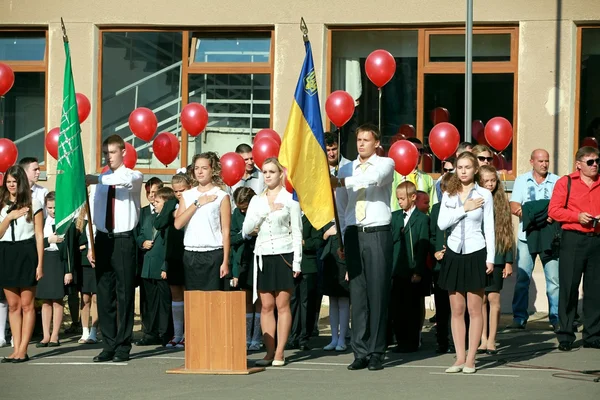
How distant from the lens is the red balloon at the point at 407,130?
57.9 ft

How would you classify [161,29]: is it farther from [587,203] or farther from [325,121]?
[587,203]

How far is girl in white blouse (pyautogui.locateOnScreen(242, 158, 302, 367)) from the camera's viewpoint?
39.6 feet

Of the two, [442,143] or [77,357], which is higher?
[442,143]

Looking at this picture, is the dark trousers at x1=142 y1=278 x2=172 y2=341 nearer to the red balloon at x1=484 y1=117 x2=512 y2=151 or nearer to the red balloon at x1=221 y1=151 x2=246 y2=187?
the red balloon at x1=221 y1=151 x2=246 y2=187

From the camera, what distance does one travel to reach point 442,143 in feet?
49.6

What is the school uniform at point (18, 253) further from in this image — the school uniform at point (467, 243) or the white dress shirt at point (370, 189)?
the school uniform at point (467, 243)

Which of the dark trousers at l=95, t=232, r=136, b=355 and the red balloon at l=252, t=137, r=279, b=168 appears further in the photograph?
the red balloon at l=252, t=137, r=279, b=168

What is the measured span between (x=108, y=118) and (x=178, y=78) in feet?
3.96

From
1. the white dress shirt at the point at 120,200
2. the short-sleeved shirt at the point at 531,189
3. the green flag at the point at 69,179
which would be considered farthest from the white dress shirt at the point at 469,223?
the green flag at the point at 69,179

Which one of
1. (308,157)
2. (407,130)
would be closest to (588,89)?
(407,130)

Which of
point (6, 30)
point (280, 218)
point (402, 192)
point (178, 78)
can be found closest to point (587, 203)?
point (402, 192)

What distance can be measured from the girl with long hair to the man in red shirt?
0.80m

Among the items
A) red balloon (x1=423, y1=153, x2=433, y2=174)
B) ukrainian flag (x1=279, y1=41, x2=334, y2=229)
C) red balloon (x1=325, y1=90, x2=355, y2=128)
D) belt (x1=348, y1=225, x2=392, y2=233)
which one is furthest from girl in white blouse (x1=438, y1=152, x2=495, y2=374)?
red balloon (x1=423, y1=153, x2=433, y2=174)

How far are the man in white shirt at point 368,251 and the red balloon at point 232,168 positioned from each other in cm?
300
